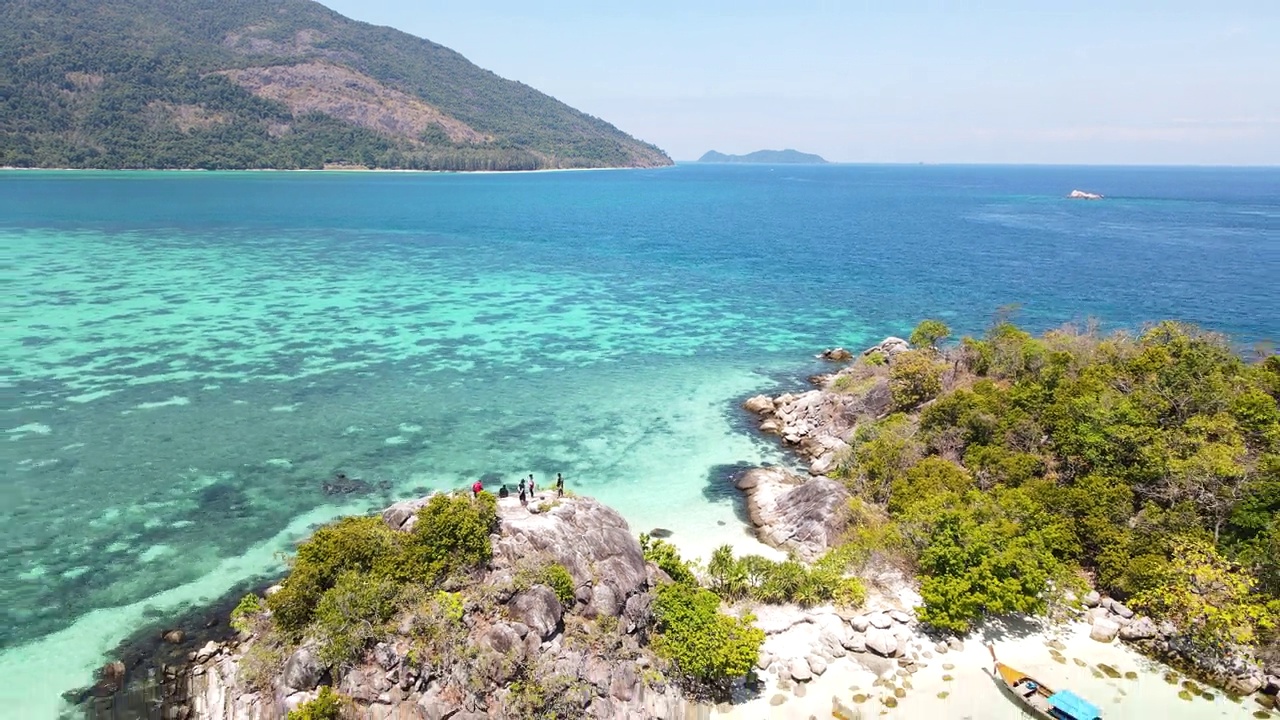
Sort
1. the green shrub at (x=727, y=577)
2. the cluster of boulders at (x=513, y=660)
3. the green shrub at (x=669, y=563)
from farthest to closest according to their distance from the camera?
the green shrub at (x=727, y=577), the green shrub at (x=669, y=563), the cluster of boulders at (x=513, y=660)

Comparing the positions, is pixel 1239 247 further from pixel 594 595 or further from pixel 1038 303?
pixel 594 595

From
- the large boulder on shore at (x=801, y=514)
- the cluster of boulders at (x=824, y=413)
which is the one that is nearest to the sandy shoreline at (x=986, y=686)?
the large boulder on shore at (x=801, y=514)

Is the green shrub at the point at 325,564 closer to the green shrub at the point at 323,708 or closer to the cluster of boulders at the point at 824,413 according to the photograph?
the green shrub at the point at 323,708

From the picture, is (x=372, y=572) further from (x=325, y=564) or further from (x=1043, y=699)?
(x=1043, y=699)

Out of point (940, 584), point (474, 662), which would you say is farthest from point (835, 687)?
point (474, 662)

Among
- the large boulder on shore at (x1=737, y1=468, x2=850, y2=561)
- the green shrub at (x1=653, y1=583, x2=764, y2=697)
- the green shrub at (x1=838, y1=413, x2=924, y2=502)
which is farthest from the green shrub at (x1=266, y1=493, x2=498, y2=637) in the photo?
the green shrub at (x1=838, y1=413, x2=924, y2=502)

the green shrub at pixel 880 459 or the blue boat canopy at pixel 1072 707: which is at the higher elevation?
the green shrub at pixel 880 459

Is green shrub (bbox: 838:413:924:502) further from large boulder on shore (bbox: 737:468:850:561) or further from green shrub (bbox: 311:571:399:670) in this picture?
green shrub (bbox: 311:571:399:670)
